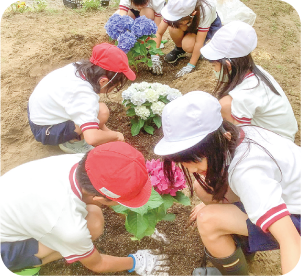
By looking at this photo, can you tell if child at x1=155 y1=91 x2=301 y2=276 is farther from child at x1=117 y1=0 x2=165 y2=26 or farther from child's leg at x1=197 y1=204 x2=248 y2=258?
child at x1=117 y1=0 x2=165 y2=26

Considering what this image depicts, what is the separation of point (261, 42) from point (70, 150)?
288cm

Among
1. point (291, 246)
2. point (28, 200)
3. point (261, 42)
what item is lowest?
point (261, 42)

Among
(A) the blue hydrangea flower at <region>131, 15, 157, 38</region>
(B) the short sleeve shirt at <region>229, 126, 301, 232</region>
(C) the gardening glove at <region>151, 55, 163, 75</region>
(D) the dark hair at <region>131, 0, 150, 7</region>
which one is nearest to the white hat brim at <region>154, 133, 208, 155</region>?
(B) the short sleeve shirt at <region>229, 126, 301, 232</region>

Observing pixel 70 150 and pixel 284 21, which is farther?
pixel 284 21

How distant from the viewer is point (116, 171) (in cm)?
122

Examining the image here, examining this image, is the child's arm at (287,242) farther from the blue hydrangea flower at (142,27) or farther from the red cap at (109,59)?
the blue hydrangea flower at (142,27)

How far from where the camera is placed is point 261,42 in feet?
12.5

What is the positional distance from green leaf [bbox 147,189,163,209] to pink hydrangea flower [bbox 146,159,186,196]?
53 millimetres

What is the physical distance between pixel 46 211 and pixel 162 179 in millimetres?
606

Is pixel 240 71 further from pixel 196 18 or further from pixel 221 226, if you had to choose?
pixel 196 18

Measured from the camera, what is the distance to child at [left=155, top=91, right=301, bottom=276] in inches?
45.9

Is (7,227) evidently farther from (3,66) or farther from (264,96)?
(3,66)

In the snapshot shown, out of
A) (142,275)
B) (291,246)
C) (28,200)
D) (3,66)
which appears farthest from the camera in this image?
(3,66)

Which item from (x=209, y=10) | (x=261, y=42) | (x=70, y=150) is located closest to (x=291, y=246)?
(x=70, y=150)
